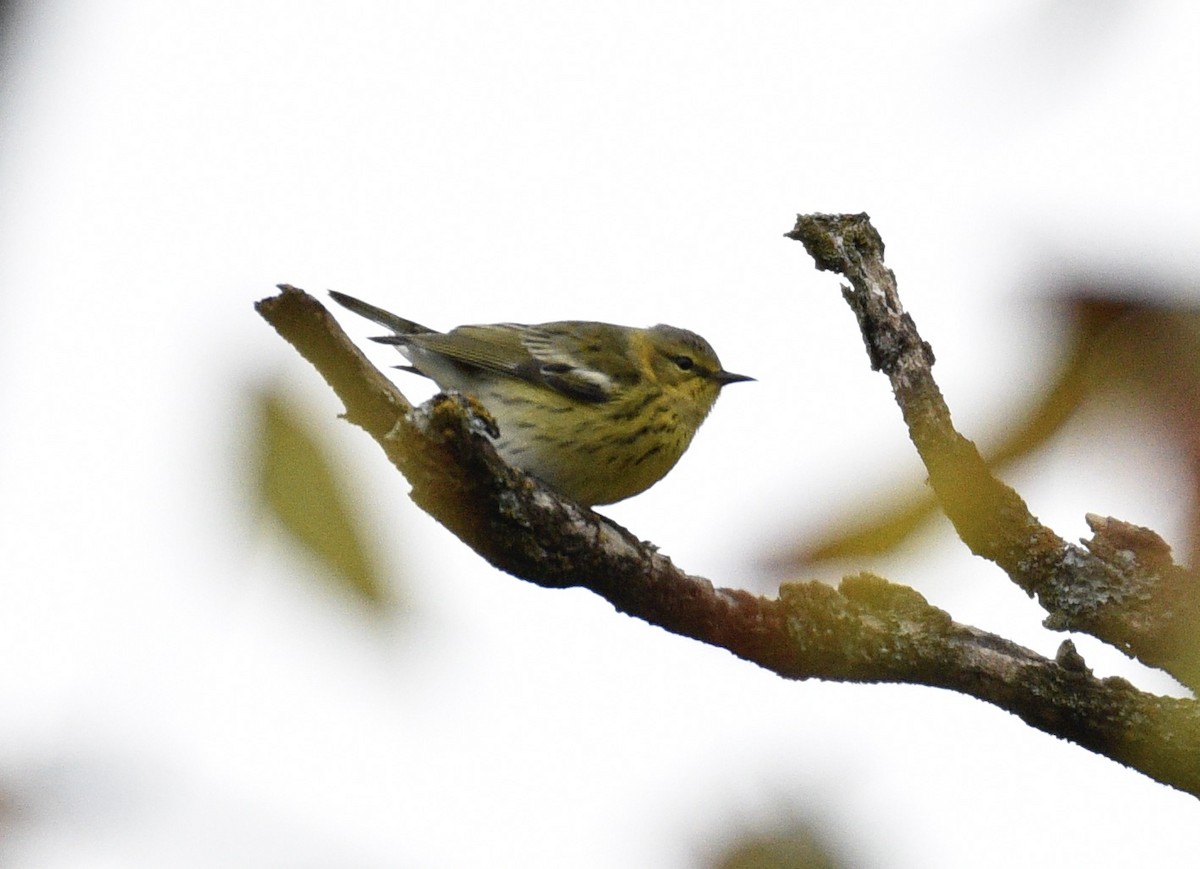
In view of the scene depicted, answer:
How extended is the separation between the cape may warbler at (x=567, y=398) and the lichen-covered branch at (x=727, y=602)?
3511 mm

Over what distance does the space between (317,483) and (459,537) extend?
164cm

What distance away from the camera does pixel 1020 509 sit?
3.01 meters

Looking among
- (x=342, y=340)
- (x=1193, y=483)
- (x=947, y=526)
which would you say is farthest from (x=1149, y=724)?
(x=342, y=340)

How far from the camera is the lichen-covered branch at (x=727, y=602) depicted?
9.53ft

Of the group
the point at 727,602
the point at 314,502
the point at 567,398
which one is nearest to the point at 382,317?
the point at 567,398

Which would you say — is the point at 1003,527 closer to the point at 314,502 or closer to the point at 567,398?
the point at 314,502

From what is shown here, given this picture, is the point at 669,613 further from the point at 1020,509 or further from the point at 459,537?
the point at 1020,509

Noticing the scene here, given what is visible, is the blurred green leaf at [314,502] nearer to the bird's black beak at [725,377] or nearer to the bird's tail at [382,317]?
the bird's tail at [382,317]

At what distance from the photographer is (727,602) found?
10.5 ft

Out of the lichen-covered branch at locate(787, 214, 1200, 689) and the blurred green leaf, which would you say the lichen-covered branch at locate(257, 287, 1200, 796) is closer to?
the lichen-covered branch at locate(787, 214, 1200, 689)

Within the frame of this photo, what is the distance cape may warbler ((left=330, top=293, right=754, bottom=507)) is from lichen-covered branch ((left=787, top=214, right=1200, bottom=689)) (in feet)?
12.2

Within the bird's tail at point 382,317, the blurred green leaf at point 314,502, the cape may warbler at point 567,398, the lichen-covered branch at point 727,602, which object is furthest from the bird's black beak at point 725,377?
the blurred green leaf at point 314,502

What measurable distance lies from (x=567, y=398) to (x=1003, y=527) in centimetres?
420

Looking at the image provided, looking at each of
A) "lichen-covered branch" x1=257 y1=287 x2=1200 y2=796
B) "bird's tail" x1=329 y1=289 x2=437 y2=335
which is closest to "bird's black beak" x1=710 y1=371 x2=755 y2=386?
"bird's tail" x1=329 y1=289 x2=437 y2=335
